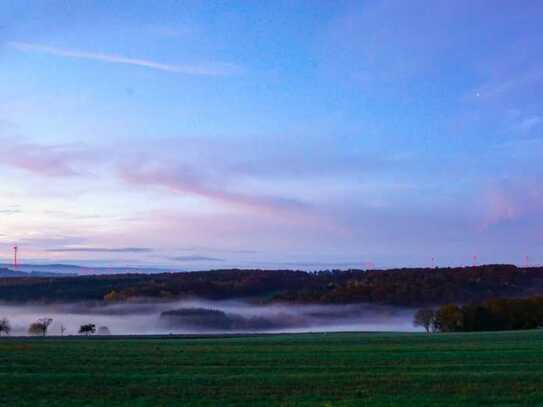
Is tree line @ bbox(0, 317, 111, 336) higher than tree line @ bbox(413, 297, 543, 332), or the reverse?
tree line @ bbox(413, 297, 543, 332)

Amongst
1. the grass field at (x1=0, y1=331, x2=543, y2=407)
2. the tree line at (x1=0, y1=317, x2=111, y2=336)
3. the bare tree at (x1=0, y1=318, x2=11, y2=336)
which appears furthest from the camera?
the bare tree at (x1=0, y1=318, x2=11, y2=336)

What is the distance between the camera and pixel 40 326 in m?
73.4

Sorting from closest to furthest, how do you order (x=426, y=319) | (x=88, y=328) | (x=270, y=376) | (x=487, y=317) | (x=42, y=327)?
(x=270, y=376), (x=88, y=328), (x=487, y=317), (x=42, y=327), (x=426, y=319)

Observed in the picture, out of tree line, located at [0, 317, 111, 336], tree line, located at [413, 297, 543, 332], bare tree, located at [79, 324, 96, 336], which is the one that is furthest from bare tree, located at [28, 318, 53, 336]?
tree line, located at [413, 297, 543, 332]

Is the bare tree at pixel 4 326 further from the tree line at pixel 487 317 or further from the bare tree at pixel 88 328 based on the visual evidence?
the tree line at pixel 487 317

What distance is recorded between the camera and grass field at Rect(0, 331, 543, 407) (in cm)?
1845

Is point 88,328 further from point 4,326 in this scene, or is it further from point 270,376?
point 270,376

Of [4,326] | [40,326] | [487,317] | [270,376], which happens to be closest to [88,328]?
[40,326]

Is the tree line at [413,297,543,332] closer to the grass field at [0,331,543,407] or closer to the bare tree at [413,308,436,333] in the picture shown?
the bare tree at [413,308,436,333]

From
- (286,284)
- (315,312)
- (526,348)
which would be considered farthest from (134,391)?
(286,284)

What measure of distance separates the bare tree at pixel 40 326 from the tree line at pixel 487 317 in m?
36.2

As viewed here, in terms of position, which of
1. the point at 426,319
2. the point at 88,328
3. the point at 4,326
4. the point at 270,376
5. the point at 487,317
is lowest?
the point at 4,326

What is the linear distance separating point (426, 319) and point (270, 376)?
5649 cm

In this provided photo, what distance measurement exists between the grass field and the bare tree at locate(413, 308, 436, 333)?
1695 inches
